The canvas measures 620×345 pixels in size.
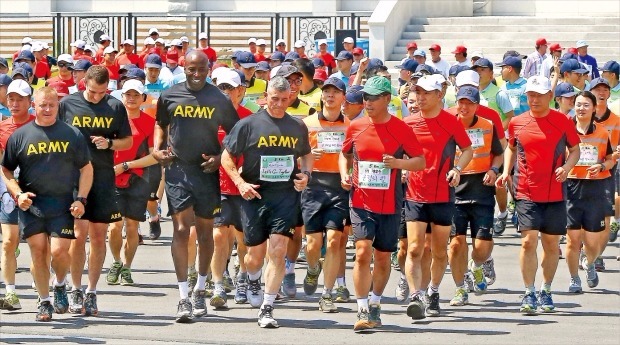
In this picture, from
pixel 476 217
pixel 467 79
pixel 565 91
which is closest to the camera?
pixel 467 79

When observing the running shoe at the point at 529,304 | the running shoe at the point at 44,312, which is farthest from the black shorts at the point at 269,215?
the running shoe at the point at 529,304

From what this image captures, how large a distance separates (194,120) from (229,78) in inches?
49.5

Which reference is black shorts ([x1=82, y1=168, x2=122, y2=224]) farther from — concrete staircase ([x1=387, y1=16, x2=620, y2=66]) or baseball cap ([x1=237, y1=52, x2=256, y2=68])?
concrete staircase ([x1=387, y1=16, x2=620, y2=66])

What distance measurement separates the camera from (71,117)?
13656 millimetres

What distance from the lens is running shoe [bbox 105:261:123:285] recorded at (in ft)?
51.4

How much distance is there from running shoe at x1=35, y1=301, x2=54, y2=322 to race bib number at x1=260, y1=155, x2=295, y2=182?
2043 millimetres

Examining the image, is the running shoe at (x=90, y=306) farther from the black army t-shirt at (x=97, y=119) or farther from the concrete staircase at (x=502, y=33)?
the concrete staircase at (x=502, y=33)

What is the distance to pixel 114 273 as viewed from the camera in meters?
15.7

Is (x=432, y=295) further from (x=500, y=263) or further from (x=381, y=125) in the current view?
(x=500, y=263)

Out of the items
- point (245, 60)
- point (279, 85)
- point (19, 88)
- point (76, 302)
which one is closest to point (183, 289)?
point (76, 302)

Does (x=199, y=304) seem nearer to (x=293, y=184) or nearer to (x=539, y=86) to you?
(x=293, y=184)

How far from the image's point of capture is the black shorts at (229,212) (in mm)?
14352

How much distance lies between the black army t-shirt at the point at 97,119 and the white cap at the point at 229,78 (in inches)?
43.3

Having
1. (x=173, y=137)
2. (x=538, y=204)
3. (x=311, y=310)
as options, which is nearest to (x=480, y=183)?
(x=538, y=204)
